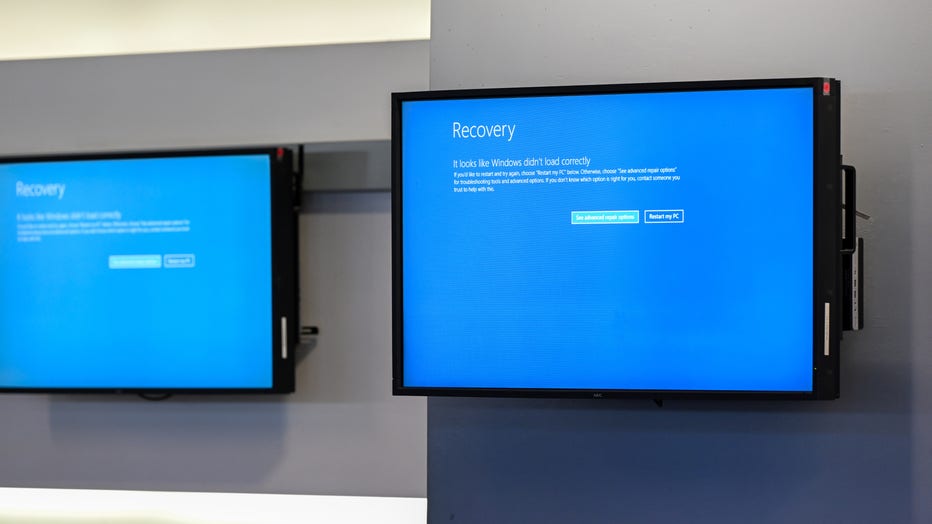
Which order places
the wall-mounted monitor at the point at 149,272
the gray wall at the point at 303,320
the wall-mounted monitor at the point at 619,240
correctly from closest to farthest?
the wall-mounted monitor at the point at 619,240 → the wall-mounted monitor at the point at 149,272 → the gray wall at the point at 303,320

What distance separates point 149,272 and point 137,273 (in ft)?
0.15

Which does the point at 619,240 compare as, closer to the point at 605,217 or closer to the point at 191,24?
the point at 605,217

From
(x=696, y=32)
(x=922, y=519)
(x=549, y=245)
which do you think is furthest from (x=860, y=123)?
(x=922, y=519)

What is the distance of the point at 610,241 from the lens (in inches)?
77.9

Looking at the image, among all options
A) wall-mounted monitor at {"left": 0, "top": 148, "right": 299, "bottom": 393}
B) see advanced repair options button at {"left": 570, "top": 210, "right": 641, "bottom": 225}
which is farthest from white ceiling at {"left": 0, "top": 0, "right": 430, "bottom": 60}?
see advanced repair options button at {"left": 570, "top": 210, "right": 641, "bottom": 225}

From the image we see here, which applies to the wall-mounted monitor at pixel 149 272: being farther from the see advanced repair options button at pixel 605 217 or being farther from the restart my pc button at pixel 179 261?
the see advanced repair options button at pixel 605 217

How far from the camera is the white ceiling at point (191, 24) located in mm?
2906

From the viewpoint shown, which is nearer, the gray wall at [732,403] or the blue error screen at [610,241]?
the blue error screen at [610,241]

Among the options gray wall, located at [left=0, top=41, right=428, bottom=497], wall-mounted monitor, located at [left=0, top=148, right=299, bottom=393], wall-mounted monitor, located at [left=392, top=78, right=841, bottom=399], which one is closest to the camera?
wall-mounted monitor, located at [left=392, top=78, right=841, bottom=399]

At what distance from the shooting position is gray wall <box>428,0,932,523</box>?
2.04m

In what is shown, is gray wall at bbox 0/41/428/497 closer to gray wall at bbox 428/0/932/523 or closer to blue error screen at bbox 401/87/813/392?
gray wall at bbox 428/0/932/523

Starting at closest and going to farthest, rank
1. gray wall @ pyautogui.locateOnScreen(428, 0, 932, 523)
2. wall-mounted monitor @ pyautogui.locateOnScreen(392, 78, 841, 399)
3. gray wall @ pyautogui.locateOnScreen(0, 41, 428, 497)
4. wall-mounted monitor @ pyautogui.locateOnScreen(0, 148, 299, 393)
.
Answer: wall-mounted monitor @ pyautogui.locateOnScreen(392, 78, 841, 399), gray wall @ pyautogui.locateOnScreen(428, 0, 932, 523), wall-mounted monitor @ pyautogui.locateOnScreen(0, 148, 299, 393), gray wall @ pyautogui.locateOnScreen(0, 41, 428, 497)

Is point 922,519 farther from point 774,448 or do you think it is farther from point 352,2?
point 352,2

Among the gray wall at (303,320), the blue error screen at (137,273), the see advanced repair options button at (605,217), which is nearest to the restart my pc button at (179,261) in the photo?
the blue error screen at (137,273)
